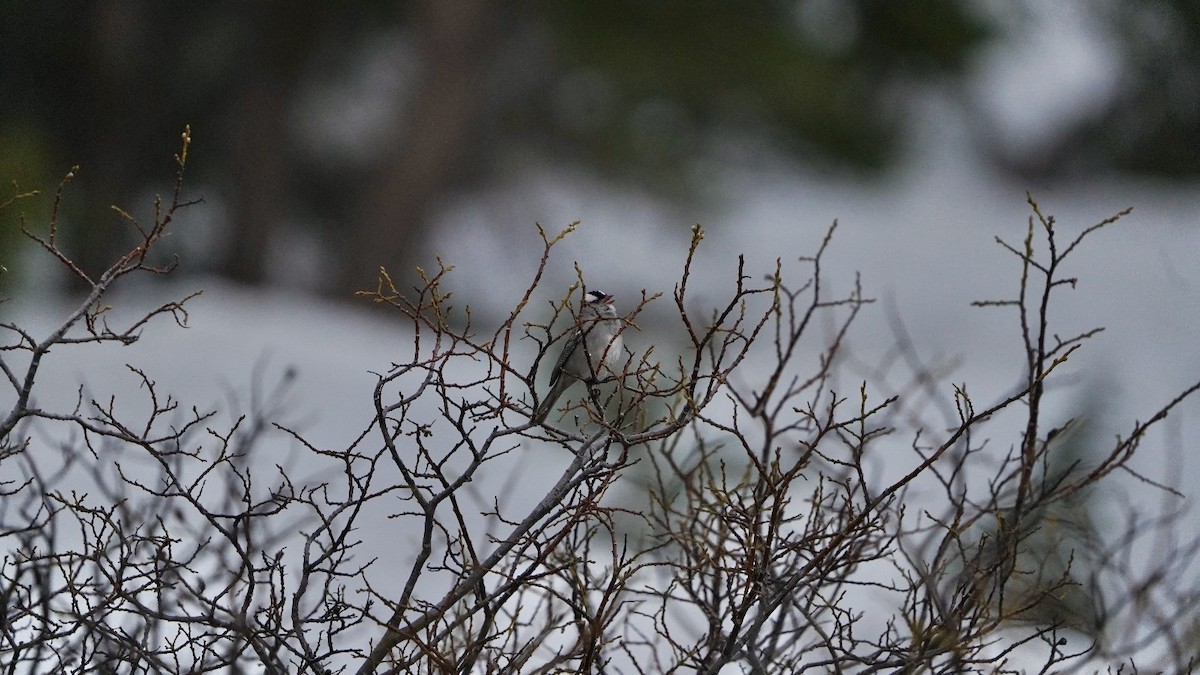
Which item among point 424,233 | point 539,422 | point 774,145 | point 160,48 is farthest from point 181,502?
point 774,145

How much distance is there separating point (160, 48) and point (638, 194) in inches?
219

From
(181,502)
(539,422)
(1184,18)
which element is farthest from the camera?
(1184,18)

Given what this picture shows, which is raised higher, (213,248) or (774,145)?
(774,145)

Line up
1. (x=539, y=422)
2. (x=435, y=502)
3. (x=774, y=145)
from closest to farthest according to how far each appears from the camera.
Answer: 1. (x=435, y=502)
2. (x=539, y=422)
3. (x=774, y=145)

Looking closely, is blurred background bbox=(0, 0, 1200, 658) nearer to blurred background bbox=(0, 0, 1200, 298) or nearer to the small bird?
blurred background bbox=(0, 0, 1200, 298)

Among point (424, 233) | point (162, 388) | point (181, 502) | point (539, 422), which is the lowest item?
point (539, 422)

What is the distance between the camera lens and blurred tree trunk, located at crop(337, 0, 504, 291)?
13.2m

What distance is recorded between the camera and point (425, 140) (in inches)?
527

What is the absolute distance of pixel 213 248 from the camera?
46.7ft

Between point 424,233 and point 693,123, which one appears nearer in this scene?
point 424,233

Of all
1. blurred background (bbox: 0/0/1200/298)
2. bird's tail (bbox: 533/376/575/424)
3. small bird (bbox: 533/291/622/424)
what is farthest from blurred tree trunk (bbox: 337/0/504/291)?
bird's tail (bbox: 533/376/575/424)

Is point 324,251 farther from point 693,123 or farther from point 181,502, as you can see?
point 181,502

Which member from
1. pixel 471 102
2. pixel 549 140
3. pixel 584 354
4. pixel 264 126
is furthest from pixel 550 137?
pixel 584 354

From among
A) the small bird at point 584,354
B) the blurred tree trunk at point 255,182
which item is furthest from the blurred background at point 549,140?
the small bird at point 584,354
